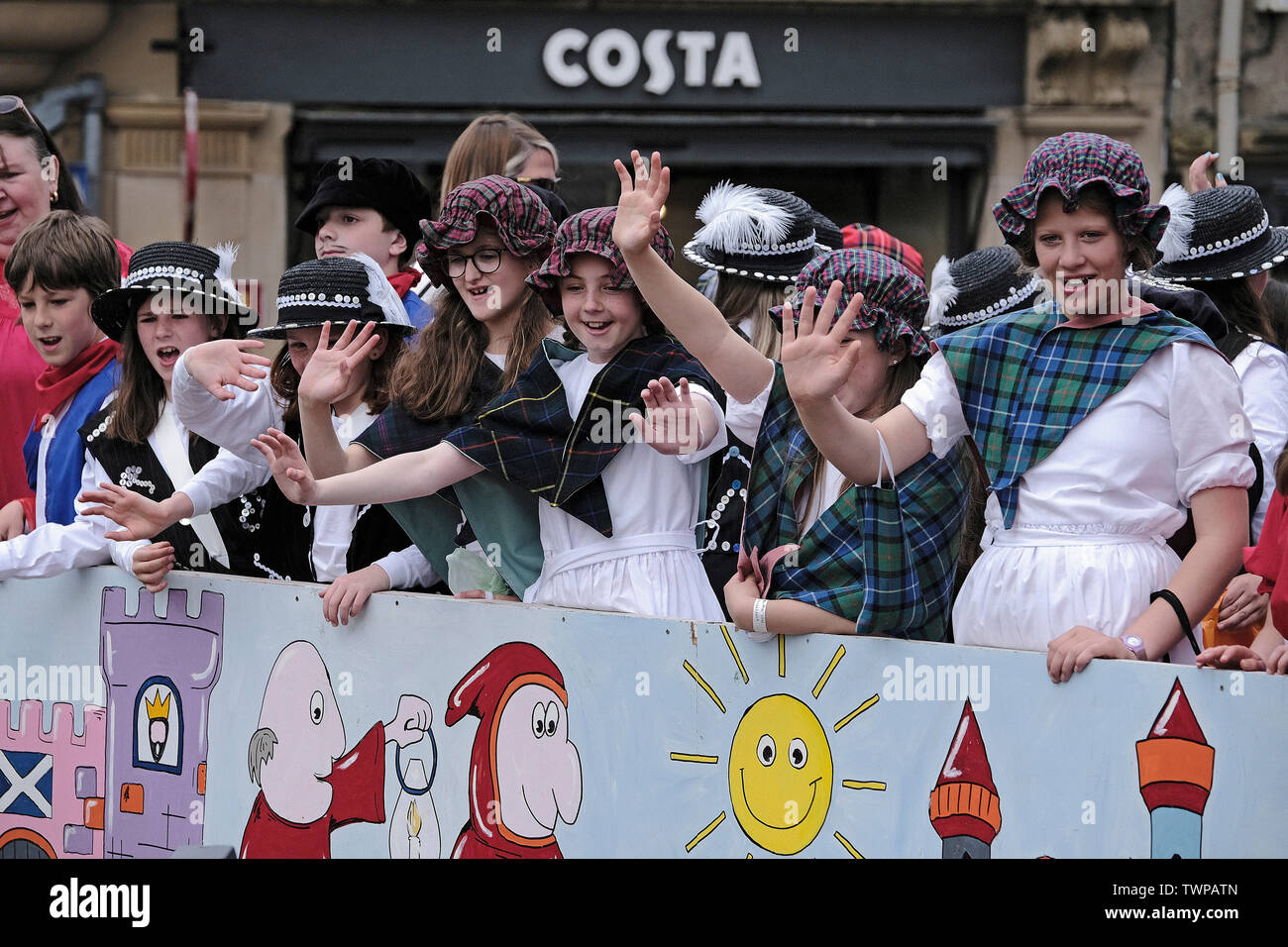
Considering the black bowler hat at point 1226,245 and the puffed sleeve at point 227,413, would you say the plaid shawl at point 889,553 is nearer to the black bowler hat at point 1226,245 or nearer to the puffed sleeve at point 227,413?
the black bowler hat at point 1226,245

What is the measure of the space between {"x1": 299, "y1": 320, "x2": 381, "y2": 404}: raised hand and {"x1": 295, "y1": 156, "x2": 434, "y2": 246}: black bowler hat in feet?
4.26

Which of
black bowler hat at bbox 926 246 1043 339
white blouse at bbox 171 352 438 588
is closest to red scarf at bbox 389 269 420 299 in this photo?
white blouse at bbox 171 352 438 588

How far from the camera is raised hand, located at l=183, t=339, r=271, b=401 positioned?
398cm

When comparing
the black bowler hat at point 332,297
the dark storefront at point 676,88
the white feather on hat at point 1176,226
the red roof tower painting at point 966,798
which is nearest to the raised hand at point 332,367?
the black bowler hat at point 332,297

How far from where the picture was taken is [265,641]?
4.02 meters

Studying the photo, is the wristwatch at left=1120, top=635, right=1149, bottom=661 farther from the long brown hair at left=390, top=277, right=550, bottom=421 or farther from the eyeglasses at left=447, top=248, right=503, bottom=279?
the eyeglasses at left=447, top=248, right=503, bottom=279

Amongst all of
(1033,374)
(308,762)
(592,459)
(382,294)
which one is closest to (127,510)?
(308,762)

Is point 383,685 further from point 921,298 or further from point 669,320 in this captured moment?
point 921,298

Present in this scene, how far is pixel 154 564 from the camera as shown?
4.18m

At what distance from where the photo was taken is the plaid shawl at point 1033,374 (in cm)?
315

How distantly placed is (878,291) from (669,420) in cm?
46

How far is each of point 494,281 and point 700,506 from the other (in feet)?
→ 2.36

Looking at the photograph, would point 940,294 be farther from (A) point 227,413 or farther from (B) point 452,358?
(A) point 227,413

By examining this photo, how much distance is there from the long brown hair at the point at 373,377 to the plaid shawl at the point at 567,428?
49 centimetres
